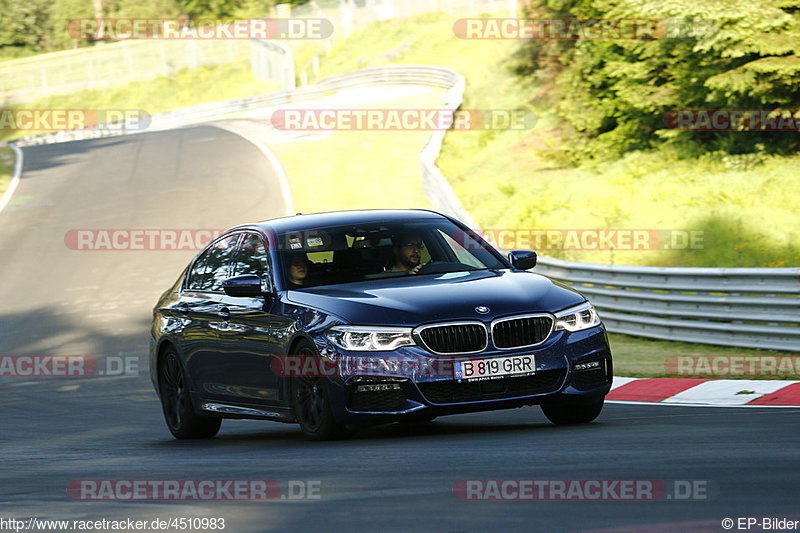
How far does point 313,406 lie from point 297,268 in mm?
1134

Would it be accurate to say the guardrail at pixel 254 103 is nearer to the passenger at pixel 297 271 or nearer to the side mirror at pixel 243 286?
the passenger at pixel 297 271

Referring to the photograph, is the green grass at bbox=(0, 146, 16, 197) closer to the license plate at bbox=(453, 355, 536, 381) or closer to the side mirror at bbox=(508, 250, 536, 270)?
the side mirror at bbox=(508, 250, 536, 270)

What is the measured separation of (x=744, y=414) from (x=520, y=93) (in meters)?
36.7

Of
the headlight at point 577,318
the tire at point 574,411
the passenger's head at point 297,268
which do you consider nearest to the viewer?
the headlight at point 577,318

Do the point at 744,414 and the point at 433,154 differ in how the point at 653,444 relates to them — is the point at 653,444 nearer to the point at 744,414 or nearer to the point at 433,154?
the point at 744,414

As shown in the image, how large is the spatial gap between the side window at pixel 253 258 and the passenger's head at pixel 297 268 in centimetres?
21

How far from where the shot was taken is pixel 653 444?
7.73 meters

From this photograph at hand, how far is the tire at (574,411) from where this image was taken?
9.16 metres

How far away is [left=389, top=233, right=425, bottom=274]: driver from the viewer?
9.57 m

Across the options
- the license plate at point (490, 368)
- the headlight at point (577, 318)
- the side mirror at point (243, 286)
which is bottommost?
the license plate at point (490, 368)

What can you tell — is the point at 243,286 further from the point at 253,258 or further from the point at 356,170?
the point at 356,170

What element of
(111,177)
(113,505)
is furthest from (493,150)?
(113,505)

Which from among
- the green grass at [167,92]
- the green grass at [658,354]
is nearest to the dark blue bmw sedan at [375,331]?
the green grass at [658,354]

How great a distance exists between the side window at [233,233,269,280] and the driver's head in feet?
3.08
